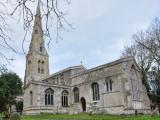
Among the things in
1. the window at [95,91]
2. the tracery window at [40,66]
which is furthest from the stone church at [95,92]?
the tracery window at [40,66]

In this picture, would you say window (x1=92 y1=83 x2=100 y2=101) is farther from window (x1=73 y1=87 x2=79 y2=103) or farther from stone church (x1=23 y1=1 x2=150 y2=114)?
window (x1=73 y1=87 x2=79 y2=103)

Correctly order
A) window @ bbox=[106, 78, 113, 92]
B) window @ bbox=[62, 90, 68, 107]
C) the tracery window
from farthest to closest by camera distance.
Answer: the tracery window < window @ bbox=[62, 90, 68, 107] < window @ bbox=[106, 78, 113, 92]

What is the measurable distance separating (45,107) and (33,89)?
11.3 ft

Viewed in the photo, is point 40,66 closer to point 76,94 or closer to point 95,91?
point 76,94

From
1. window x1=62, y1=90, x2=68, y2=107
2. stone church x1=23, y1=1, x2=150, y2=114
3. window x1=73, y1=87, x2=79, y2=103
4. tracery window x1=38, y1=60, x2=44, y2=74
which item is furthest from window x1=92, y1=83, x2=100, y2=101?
tracery window x1=38, y1=60, x2=44, y2=74

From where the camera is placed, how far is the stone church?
34.3m

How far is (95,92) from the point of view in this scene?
125ft

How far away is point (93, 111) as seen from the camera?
36.9 m

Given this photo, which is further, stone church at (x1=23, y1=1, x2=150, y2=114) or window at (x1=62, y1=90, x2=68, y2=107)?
window at (x1=62, y1=90, x2=68, y2=107)

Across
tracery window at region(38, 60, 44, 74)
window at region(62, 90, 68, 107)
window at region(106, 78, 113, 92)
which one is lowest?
window at region(62, 90, 68, 107)

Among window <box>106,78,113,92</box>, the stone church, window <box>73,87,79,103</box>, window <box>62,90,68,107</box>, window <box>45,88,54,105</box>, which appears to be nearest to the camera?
the stone church

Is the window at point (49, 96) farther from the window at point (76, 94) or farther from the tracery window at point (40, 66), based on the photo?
the tracery window at point (40, 66)

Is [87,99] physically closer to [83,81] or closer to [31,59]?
[83,81]

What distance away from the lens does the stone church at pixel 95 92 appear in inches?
1352
